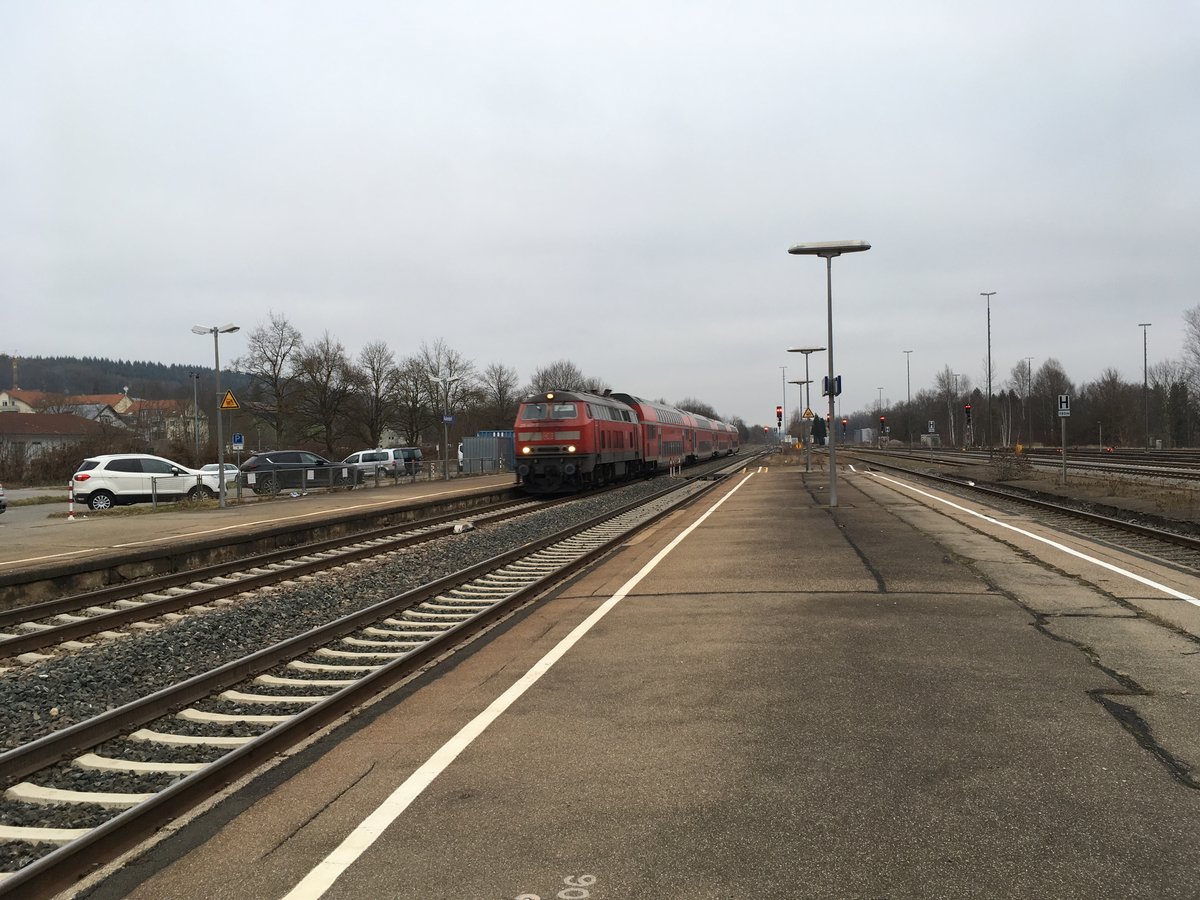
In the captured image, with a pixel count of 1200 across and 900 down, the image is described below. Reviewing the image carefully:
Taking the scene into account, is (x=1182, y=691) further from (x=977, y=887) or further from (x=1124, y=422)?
(x=1124, y=422)

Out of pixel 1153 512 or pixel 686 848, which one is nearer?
pixel 686 848

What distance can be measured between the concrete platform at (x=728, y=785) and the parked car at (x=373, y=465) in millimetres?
31439

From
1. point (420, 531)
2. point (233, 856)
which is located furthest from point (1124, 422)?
point (233, 856)

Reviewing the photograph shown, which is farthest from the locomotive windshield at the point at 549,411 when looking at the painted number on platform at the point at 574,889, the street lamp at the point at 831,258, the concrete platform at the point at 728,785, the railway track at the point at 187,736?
the painted number on platform at the point at 574,889

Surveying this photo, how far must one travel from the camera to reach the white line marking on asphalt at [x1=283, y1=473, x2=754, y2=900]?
11.2ft

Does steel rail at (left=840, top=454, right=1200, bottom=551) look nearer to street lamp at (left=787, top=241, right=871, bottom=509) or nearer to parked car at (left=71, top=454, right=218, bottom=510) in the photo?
street lamp at (left=787, top=241, right=871, bottom=509)

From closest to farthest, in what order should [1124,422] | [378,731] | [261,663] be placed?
[378,731], [261,663], [1124,422]

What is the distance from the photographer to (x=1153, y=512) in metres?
18.2

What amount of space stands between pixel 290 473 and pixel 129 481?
278 inches

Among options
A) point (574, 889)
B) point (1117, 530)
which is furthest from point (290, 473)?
point (574, 889)

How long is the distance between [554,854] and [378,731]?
6.98ft

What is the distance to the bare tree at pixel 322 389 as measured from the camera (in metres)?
62.8

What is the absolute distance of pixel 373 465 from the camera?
38594mm

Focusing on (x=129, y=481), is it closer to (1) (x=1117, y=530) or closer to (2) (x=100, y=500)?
(2) (x=100, y=500)
